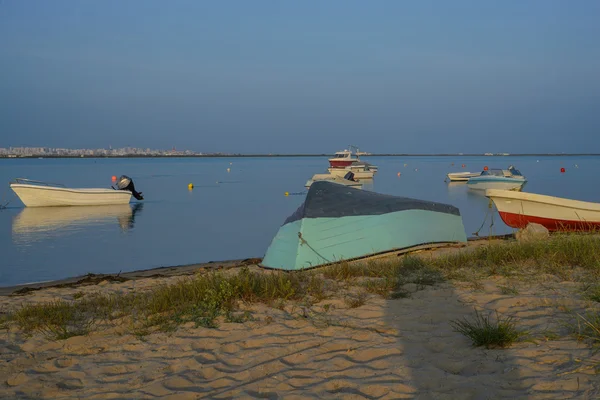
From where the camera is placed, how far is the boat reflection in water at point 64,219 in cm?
1917

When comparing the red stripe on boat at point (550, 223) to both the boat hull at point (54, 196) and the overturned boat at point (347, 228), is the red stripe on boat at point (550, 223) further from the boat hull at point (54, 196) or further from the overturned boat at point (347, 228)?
the boat hull at point (54, 196)

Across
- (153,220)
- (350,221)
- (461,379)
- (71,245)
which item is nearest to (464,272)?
(350,221)

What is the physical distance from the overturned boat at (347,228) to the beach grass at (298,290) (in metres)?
1.20

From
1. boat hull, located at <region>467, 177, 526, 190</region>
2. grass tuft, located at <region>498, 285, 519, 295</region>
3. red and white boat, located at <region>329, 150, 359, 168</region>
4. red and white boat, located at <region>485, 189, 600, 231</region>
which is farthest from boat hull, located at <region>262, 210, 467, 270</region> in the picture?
red and white boat, located at <region>329, 150, 359, 168</region>

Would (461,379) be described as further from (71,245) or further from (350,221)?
(71,245)

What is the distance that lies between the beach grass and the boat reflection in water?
42.8 feet

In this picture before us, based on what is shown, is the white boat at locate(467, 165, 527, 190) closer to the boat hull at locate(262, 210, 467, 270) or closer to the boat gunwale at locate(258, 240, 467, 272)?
the boat gunwale at locate(258, 240, 467, 272)

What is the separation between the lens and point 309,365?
4.11 metres

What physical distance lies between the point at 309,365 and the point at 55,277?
9683 mm

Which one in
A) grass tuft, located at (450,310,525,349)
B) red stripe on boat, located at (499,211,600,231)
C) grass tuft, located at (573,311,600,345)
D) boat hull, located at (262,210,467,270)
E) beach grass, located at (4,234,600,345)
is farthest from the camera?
red stripe on boat, located at (499,211,600,231)

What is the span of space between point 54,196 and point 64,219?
15.1ft

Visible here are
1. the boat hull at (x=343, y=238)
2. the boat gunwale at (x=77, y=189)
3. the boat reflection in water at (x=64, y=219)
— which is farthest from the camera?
the boat gunwale at (x=77, y=189)

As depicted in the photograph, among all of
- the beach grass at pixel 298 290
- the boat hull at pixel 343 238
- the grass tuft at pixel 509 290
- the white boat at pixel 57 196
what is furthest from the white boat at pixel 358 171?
the grass tuft at pixel 509 290

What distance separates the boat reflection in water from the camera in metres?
19.2
